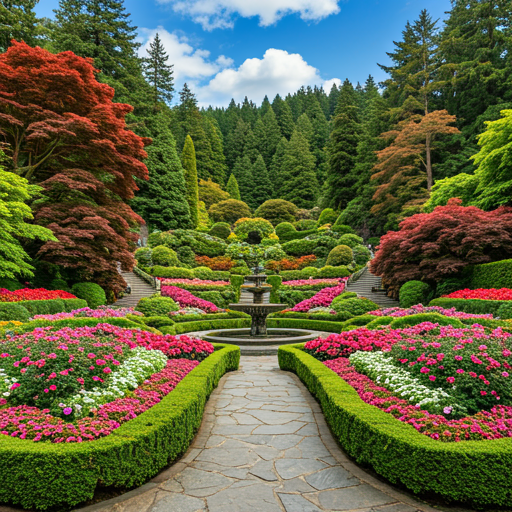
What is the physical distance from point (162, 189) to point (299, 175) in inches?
847

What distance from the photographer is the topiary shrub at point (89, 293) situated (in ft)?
42.5

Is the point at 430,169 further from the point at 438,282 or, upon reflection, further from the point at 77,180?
the point at 77,180

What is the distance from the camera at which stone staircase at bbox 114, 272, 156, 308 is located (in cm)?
1719

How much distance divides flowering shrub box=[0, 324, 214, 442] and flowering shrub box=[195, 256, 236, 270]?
2109 centimetres

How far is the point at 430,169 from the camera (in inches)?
905

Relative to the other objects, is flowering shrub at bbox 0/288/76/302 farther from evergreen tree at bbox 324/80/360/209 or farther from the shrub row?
evergreen tree at bbox 324/80/360/209

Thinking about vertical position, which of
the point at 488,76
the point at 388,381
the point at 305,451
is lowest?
the point at 305,451

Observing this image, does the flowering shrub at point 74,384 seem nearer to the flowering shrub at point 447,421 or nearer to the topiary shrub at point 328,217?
the flowering shrub at point 447,421

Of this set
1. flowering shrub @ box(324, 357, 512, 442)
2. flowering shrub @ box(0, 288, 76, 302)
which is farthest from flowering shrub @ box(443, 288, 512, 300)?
flowering shrub @ box(0, 288, 76, 302)

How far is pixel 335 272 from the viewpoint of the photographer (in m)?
22.3

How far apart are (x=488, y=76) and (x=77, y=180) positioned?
24.8 meters

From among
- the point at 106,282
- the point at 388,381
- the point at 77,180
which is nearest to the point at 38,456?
the point at 388,381

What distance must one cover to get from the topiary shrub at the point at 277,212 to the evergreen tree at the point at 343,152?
658 cm

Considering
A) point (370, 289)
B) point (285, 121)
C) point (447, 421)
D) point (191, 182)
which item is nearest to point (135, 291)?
point (370, 289)
